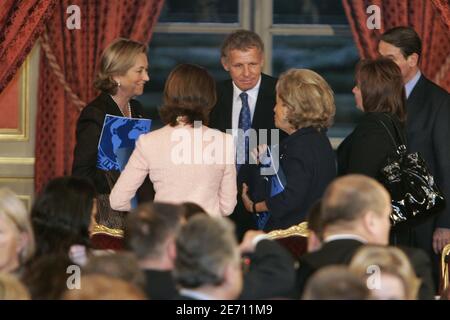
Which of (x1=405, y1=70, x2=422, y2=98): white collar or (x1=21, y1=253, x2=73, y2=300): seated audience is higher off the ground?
(x1=405, y1=70, x2=422, y2=98): white collar

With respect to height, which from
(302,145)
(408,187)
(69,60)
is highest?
(69,60)

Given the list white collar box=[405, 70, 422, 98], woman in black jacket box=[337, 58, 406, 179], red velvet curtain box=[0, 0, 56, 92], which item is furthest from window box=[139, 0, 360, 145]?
woman in black jacket box=[337, 58, 406, 179]

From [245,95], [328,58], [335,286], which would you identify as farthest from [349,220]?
[328,58]

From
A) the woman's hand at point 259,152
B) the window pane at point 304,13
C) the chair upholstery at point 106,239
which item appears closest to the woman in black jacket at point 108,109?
the chair upholstery at point 106,239

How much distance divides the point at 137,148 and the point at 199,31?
8.84ft

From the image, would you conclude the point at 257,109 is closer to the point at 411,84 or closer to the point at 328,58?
the point at 411,84

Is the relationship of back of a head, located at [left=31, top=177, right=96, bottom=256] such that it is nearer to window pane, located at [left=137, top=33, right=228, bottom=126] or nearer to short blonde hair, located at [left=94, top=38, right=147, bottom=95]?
short blonde hair, located at [left=94, top=38, right=147, bottom=95]

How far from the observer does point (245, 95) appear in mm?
6688

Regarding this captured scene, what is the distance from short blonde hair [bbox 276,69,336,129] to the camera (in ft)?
18.9

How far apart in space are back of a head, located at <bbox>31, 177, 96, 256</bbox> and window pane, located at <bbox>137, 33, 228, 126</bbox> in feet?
11.7

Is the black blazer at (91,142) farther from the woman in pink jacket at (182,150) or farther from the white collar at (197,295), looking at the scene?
the white collar at (197,295)

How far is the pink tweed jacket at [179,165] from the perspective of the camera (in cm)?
555

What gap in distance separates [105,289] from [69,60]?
14.0 ft
